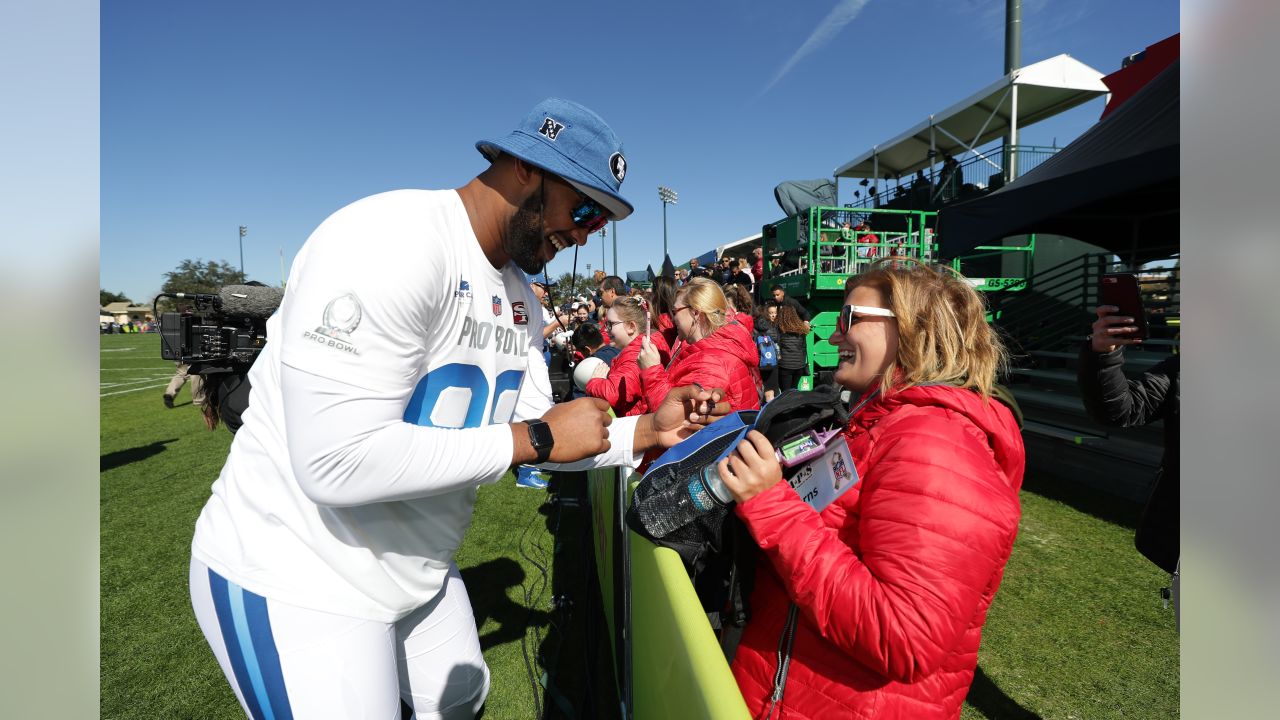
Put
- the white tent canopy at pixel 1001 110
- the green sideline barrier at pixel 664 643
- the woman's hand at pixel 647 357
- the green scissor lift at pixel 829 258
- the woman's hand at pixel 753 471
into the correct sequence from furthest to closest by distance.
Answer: the white tent canopy at pixel 1001 110, the green scissor lift at pixel 829 258, the woman's hand at pixel 647 357, the woman's hand at pixel 753 471, the green sideline barrier at pixel 664 643

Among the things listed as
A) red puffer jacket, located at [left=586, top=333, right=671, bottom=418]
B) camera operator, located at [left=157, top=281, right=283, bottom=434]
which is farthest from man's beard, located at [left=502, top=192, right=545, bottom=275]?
camera operator, located at [left=157, top=281, right=283, bottom=434]

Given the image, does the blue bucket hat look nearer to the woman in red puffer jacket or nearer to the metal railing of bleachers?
the woman in red puffer jacket

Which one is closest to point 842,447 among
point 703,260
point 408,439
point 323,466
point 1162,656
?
point 408,439

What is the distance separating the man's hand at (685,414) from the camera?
2.11 m

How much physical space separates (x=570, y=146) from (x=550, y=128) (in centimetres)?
7

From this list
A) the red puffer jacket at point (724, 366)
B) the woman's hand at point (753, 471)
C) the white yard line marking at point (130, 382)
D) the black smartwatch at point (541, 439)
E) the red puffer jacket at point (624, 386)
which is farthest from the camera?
the white yard line marking at point (130, 382)

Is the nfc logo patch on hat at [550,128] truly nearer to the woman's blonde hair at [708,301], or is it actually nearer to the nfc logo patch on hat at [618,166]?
the nfc logo patch on hat at [618,166]

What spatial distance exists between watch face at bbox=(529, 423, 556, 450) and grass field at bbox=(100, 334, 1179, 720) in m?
2.14

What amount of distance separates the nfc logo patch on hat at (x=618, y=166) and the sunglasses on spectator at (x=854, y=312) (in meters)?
0.77

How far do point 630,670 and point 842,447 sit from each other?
151 cm

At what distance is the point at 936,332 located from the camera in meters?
1.64

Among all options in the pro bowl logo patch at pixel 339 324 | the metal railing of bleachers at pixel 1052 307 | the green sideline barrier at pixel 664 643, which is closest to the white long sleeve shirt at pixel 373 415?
the pro bowl logo patch at pixel 339 324

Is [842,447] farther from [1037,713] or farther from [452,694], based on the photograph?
[1037,713]

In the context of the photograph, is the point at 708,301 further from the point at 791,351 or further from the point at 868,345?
the point at 791,351
